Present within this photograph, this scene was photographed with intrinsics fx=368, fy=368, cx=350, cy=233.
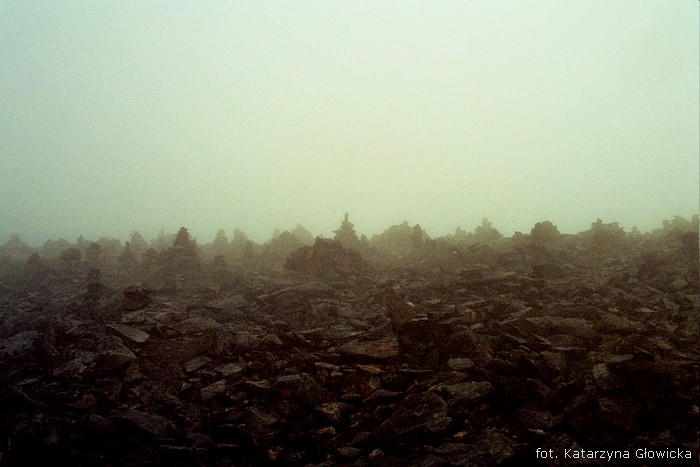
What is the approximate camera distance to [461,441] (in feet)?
21.4

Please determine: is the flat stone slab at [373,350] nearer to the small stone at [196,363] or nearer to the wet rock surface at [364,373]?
the wet rock surface at [364,373]

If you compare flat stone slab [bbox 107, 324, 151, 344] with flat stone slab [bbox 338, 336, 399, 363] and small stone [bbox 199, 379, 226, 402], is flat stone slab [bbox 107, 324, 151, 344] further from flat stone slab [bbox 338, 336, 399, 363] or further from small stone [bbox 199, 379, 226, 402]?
flat stone slab [bbox 338, 336, 399, 363]

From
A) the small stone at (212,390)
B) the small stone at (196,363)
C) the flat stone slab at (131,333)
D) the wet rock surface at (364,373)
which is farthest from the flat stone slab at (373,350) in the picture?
the flat stone slab at (131,333)

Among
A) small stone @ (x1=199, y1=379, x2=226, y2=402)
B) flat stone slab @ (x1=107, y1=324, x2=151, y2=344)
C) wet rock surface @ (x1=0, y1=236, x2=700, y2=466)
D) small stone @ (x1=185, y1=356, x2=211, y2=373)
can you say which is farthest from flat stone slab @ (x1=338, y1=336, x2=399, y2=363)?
flat stone slab @ (x1=107, y1=324, x2=151, y2=344)

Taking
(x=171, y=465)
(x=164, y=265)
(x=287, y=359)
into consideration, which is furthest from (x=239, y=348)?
(x=164, y=265)

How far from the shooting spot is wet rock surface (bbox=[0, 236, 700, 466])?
6551 millimetres

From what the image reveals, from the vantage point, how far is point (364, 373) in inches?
354

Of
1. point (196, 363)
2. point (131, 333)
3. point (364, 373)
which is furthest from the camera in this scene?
point (131, 333)

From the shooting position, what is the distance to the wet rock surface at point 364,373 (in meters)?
6.55

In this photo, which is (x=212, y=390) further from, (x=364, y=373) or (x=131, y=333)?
(x=131, y=333)

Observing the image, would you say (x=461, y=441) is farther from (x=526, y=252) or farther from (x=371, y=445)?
(x=526, y=252)

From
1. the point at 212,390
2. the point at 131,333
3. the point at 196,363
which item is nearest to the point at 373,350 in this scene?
the point at 212,390

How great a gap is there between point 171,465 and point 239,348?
410 cm

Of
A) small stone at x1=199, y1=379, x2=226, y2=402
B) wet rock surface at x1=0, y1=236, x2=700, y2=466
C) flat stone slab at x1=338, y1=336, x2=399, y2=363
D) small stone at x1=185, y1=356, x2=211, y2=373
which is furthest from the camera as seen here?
small stone at x1=185, y1=356, x2=211, y2=373
